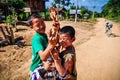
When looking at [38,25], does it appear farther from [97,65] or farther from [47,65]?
[97,65]

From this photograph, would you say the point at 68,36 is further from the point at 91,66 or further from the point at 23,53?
the point at 23,53

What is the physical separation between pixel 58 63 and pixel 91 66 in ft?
5.51

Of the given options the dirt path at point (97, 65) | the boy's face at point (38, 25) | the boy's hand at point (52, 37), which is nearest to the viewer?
the boy's hand at point (52, 37)

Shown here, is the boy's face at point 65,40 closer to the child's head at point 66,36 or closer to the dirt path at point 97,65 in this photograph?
the child's head at point 66,36

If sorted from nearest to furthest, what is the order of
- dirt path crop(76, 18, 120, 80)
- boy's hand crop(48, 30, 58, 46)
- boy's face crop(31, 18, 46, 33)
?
1. boy's hand crop(48, 30, 58, 46)
2. boy's face crop(31, 18, 46, 33)
3. dirt path crop(76, 18, 120, 80)

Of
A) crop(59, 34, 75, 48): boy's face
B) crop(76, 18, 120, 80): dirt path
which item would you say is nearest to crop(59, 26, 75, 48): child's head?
crop(59, 34, 75, 48): boy's face

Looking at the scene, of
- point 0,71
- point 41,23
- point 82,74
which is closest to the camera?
point 41,23

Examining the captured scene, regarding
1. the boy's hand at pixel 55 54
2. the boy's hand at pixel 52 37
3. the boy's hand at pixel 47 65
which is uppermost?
the boy's hand at pixel 52 37

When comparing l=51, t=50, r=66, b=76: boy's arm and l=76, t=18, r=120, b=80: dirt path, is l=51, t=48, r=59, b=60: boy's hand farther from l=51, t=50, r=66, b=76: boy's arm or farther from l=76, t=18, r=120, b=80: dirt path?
l=76, t=18, r=120, b=80: dirt path

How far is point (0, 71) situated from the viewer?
2.57 meters

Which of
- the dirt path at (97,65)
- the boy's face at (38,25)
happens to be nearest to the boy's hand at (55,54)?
the boy's face at (38,25)

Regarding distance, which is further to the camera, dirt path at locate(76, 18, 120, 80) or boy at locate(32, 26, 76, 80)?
dirt path at locate(76, 18, 120, 80)

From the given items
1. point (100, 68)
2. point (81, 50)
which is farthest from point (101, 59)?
point (81, 50)

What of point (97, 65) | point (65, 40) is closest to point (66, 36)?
point (65, 40)
